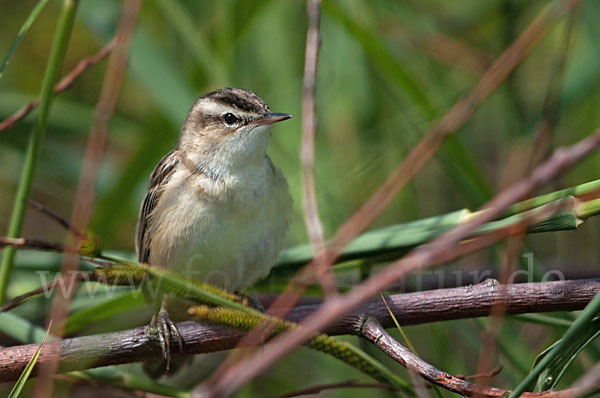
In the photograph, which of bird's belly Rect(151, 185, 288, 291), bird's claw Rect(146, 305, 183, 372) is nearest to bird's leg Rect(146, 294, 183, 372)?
bird's claw Rect(146, 305, 183, 372)

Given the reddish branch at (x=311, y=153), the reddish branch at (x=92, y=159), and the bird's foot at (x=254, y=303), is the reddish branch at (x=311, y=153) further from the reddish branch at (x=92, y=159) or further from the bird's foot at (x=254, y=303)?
the bird's foot at (x=254, y=303)

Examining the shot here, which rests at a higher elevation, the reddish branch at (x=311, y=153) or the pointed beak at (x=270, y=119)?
the pointed beak at (x=270, y=119)

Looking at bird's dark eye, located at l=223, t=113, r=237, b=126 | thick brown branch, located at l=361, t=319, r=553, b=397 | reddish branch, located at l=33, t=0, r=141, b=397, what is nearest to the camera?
thick brown branch, located at l=361, t=319, r=553, b=397

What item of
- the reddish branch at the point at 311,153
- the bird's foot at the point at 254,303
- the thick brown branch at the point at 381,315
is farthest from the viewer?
the bird's foot at the point at 254,303

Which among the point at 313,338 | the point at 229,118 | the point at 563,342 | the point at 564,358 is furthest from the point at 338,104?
the point at 563,342

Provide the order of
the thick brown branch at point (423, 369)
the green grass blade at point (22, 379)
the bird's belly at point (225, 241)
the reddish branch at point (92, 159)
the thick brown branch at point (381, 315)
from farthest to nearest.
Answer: the bird's belly at point (225, 241) → the thick brown branch at point (381, 315) → the green grass blade at point (22, 379) → the reddish branch at point (92, 159) → the thick brown branch at point (423, 369)

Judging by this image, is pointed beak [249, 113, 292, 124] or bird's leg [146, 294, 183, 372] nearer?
bird's leg [146, 294, 183, 372]

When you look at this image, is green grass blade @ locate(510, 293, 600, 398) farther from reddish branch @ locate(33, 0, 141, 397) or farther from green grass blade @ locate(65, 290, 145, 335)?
green grass blade @ locate(65, 290, 145, 335)

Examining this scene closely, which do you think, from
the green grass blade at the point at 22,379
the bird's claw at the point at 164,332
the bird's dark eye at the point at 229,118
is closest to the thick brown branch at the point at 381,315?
the bird's claw at the point at 164,332
